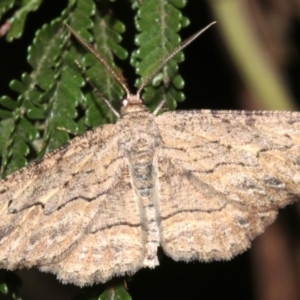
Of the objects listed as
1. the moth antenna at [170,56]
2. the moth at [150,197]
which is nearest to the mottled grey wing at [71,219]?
the moth at [150,197]

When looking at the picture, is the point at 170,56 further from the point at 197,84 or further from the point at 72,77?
the point at 197,84

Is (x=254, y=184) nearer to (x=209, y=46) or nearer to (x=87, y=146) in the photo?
(x=87, y=146)

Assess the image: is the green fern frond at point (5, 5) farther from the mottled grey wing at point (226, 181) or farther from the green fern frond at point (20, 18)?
the mottled grey wing at point (226, 181)

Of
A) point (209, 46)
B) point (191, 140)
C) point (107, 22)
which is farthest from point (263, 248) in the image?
point (107, 22)

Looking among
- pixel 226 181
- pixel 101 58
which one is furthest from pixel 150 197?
pixel 101 58

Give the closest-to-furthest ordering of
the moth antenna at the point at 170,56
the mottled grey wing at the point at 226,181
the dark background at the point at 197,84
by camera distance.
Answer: the mottled grey wing at the point at 226,181 < the moth antenna at the point at 170,56 < the dark background at the point at 197,84

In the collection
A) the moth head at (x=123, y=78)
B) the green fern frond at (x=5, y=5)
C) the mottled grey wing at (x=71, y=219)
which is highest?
the green fern frond at (x=5, y=5)

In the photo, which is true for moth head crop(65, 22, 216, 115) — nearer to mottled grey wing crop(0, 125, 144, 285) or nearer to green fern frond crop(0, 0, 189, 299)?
green fern frond crop(0, 0, 189, 299)
